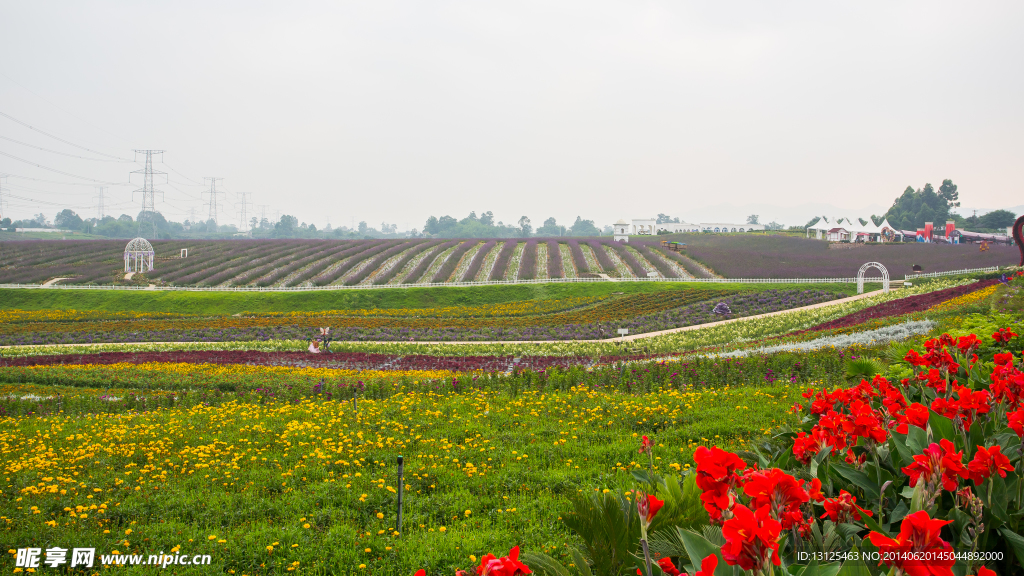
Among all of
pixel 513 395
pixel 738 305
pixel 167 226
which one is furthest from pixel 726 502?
pixel 167 226

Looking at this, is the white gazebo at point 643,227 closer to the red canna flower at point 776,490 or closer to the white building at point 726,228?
the white building at point 726,228

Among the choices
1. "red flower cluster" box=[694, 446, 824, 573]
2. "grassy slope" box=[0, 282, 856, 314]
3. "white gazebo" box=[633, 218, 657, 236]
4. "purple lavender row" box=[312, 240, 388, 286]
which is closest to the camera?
"red flower cluster" box=[694, 446, 824, 573]

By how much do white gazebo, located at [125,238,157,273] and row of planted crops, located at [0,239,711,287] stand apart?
0.99 meters

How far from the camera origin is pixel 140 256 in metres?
52.7

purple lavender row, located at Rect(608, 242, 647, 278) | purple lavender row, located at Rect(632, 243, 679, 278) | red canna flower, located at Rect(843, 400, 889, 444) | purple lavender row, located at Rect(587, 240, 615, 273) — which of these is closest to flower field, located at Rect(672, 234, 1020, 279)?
purple lavender row, located at Rect(632, 243, 679, 278)

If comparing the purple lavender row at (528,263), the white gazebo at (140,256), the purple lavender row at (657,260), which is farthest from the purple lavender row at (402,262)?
the purple lavender row at (657,260)

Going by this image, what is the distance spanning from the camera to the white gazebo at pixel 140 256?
161 feet

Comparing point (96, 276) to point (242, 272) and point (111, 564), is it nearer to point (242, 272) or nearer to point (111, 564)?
point (242, 272)

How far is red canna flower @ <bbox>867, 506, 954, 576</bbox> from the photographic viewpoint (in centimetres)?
160

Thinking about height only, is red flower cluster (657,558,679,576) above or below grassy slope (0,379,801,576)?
above

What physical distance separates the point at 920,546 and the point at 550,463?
6.25 metres

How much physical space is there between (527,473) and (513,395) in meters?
5.16

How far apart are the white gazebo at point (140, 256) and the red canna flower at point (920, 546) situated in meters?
57.0

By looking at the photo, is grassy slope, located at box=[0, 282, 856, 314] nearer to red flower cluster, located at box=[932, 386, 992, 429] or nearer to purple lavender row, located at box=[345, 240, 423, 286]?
purple lavender row, located at box=[345, 240, 423, 286]
